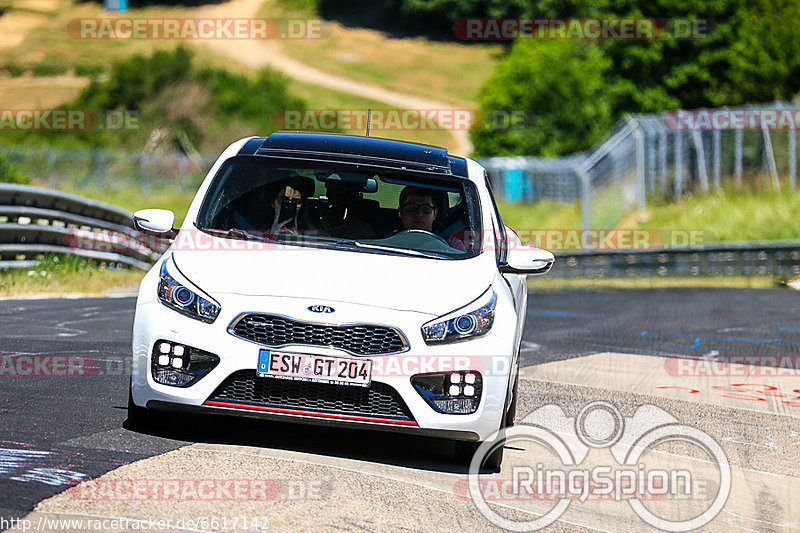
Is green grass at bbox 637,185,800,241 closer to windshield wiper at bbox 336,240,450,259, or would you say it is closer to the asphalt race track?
the asphalt race track

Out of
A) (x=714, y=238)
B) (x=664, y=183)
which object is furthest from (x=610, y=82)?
(x=714, y=238)

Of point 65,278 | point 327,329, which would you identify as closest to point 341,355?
point 327,329

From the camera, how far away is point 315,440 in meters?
7.36

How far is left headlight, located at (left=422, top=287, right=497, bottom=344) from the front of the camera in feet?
22.1

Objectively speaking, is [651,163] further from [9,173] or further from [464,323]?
[464,323]

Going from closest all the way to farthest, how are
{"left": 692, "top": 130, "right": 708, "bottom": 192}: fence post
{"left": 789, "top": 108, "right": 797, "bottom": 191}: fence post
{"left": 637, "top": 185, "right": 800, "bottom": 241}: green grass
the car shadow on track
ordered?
the car shadow on track
{"left": 637, "top": 185, "right": 800, "bottom": 241}: green grass
{"left": 789, "top": 108, "right": 797, "bottom": 191}: fence post
{"left": 692, "top": 130, "right": 708, "bottom": 192}: fence post

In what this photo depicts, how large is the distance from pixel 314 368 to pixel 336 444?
865mm

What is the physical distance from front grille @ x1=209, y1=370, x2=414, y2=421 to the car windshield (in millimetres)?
1174

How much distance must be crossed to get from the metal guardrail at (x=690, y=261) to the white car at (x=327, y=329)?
1852cm

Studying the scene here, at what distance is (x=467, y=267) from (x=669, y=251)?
1992 centimetres

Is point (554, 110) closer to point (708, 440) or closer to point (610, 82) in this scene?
point (610, 82)

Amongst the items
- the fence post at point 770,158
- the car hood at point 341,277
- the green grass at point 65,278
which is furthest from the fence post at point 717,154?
the car hood at point 341,277

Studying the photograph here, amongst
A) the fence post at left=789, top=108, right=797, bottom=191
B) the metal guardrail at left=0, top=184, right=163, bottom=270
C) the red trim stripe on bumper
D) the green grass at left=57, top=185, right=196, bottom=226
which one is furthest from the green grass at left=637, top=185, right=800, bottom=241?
the red trim stripe on bumper

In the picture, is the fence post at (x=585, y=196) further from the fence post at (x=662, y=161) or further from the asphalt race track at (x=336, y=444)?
the asphalt race track at (x=336, y=444)
